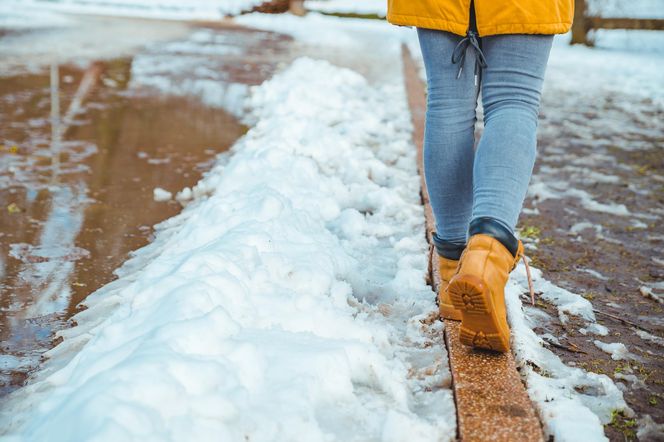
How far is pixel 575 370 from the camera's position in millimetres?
1902

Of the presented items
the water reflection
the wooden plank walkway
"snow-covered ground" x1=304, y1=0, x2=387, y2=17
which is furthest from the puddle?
"snow-covered ground" x1=304, y1=0, x2=387, y2=17

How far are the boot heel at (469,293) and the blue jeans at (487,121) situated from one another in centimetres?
20

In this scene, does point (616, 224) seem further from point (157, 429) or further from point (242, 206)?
point (157, 429)

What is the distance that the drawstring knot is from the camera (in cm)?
176

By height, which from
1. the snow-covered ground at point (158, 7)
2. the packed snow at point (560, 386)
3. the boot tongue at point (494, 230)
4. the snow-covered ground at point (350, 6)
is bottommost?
the snow-covered ground at point (350, 6)

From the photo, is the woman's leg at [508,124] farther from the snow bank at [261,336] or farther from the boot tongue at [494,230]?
the snow bank at [261,336]

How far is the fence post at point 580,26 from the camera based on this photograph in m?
13.7

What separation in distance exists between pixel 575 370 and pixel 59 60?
7.25 m

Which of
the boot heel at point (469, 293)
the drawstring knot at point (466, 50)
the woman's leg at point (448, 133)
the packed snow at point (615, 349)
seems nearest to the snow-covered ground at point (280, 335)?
the packed snow at point (615, 349)

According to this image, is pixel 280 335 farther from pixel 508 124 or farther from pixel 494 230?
pixel 508 124

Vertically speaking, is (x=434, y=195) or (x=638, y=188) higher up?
(x=434, y=195)

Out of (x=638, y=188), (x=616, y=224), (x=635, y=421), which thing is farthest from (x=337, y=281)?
(x=638, y=188)

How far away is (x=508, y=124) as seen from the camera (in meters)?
1.79

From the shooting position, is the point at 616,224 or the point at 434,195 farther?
the point at 616,224
